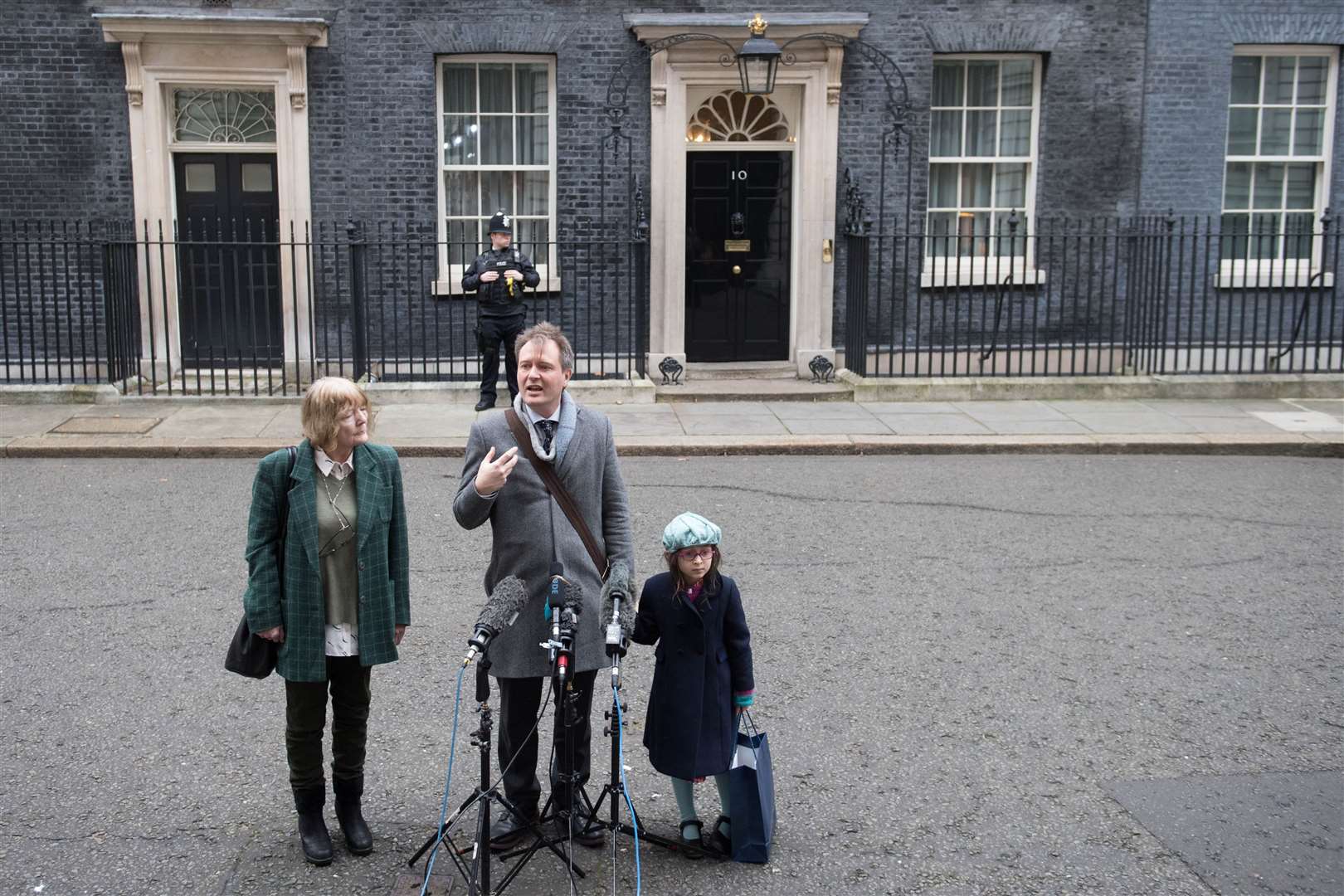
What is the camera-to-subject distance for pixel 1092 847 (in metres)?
4.62

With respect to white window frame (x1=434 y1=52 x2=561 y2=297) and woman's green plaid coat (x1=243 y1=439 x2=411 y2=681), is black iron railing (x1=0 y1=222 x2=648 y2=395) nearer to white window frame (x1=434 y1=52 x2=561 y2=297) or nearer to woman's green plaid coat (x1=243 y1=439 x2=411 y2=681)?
white window frame (x1=434 y1=52 x2=561 y2=297)

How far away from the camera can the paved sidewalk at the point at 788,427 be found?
11.5m

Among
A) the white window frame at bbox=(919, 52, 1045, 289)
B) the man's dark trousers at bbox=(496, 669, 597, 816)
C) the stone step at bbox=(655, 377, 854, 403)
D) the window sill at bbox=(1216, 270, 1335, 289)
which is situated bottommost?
the man's dark trousers at bbox=(496, 669, 597, 816)

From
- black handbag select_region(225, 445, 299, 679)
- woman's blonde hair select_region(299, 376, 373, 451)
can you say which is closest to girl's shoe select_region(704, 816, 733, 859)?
black handbag select_region(225, 445, 299, 679)

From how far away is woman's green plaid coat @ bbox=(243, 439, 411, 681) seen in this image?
14.1ft

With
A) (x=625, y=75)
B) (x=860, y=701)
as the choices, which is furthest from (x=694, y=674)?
(x=625, y=75)

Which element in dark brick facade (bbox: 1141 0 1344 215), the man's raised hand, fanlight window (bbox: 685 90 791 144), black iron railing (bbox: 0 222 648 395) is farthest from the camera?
dark brick facade (bbox: 1141 0 1344 215)

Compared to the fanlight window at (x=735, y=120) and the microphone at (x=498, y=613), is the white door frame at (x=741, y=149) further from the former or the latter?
the microphone at (x=498, y=613)

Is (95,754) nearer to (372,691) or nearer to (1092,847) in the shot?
(372,691)

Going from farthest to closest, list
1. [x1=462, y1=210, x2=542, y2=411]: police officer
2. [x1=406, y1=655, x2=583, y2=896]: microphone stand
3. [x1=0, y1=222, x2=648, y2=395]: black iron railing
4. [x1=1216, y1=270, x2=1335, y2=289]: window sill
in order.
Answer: [x1=1216, y1=270, x2=1335, y2=289]: window sill < [x1=0, y1=222, x2=648, y2=395]: black iron railing < [x1=462, y1=210, x2=542, y2=411]: police officer < [x1=406, y1=655, x2=583, y2=896]: microphone stand

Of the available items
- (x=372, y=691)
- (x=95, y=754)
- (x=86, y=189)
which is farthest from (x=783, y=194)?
(x=95, y=754)

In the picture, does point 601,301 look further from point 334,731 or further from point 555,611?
point 555,611

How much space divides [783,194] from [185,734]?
36.1ft

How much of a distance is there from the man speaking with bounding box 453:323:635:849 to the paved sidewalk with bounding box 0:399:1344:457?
6992mm
